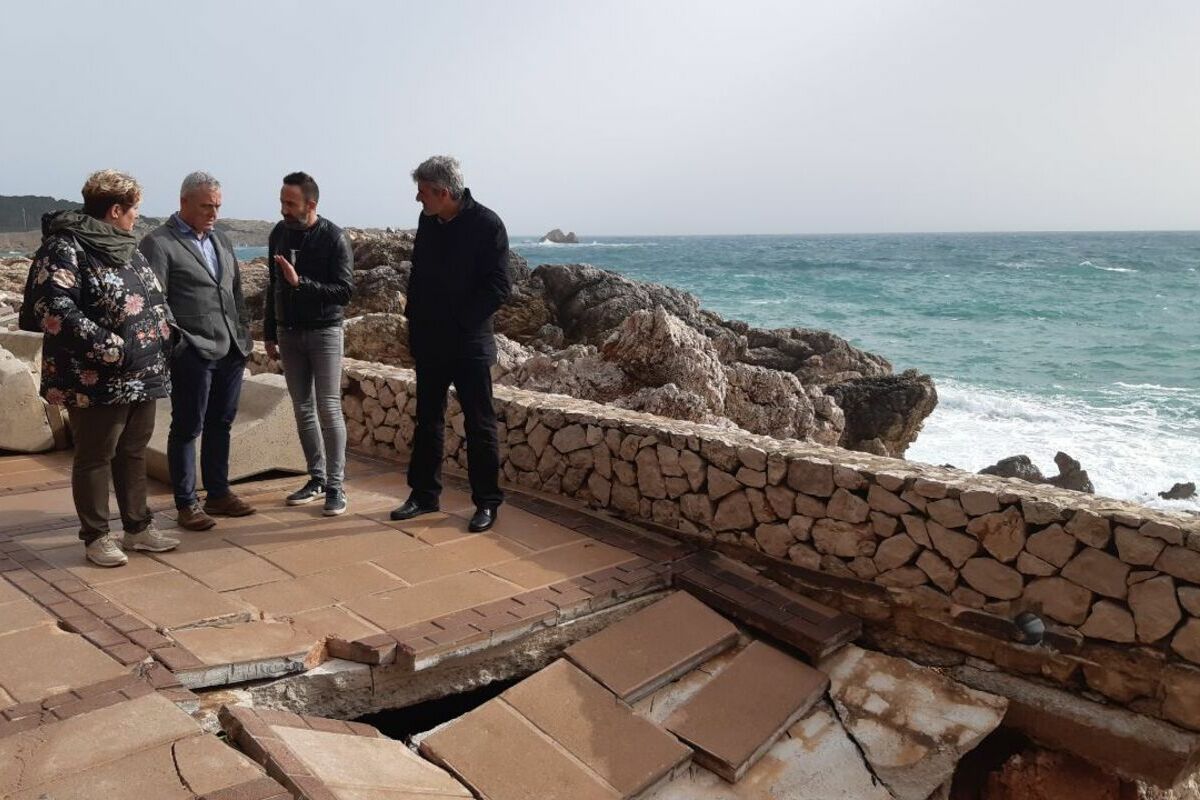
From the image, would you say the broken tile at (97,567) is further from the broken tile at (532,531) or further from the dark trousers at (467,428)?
the broken tile at (532,531)

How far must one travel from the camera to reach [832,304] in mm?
40375

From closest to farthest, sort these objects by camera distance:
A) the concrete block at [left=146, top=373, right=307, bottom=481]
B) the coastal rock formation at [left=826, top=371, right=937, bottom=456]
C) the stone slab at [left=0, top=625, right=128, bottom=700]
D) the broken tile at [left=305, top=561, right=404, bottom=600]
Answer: the stone slab at [left=0, top=625, right=128, bottom=700] → the broken tile at [left=305, top=561, right=404, bottom=600] → the concrete block at [left=146, top=373, right=307, bottom=481] → the coastal rock formation at [left=826, top=371, right=937, bottom=456]

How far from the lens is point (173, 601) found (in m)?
3.69

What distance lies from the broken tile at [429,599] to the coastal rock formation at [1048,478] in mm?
9693

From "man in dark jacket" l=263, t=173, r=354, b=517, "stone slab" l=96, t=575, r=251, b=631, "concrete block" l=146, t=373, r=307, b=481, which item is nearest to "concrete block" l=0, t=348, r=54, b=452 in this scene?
"concrete block" l=146, t=373, r=307, b=481

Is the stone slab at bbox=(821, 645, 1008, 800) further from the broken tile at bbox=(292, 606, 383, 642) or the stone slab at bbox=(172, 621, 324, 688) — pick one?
the stone slab at bbox=(172, 621, 324, 688)

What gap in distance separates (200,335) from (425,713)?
2.11 meters

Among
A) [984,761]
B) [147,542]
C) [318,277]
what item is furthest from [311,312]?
[984,761]

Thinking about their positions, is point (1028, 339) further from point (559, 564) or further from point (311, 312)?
point (311, 312)

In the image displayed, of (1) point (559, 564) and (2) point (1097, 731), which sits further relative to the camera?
(1) point (559, 564)

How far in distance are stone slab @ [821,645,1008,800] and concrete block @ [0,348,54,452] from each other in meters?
5.30

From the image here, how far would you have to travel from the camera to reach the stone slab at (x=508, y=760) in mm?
2988

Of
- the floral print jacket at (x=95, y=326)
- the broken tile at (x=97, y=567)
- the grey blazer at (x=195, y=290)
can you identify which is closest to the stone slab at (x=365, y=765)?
the broken tile at (x=97, y=567)

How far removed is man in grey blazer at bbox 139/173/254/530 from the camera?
4320 millimetres
